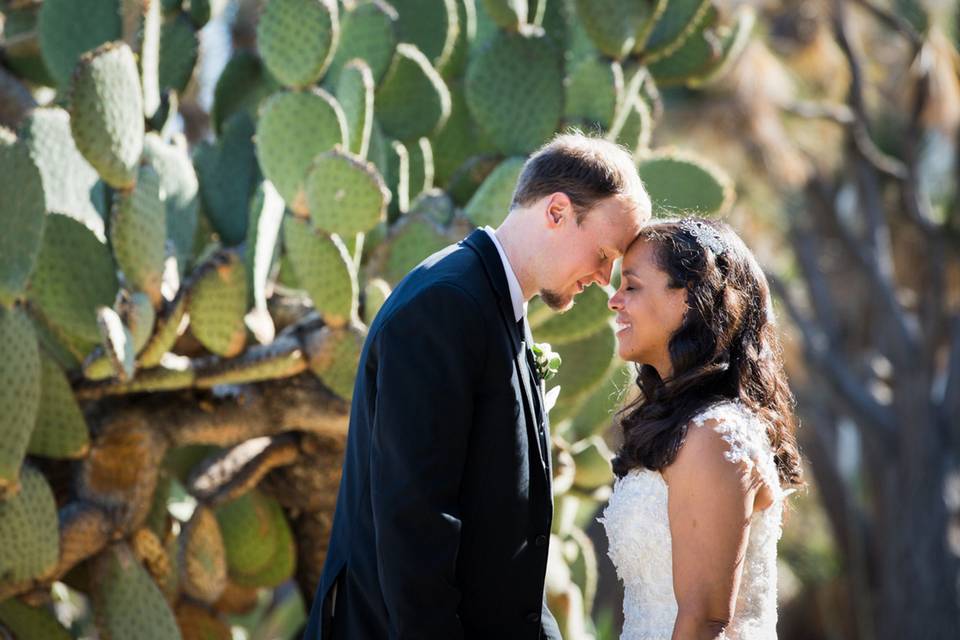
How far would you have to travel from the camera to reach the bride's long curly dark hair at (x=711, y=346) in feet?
8.26

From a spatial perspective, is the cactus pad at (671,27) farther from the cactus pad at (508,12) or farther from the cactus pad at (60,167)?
the cactus pad at (60,167)

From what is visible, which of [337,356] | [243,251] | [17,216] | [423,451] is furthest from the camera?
[243,251]

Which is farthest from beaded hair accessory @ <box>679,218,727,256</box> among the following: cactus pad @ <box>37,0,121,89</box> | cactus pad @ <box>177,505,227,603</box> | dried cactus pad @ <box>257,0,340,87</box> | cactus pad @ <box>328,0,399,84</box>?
cactus pad @ <box>37,0,121,89</box>

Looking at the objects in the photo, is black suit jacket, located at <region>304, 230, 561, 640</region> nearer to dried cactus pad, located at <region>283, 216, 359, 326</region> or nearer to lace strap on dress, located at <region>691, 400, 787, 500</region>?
lace strap on dress, located at <region>691, 400, 787, 500</region>

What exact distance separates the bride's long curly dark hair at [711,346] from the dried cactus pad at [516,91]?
6.00ft

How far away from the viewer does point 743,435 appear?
2.38m

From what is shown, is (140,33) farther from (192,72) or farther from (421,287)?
(421,287)

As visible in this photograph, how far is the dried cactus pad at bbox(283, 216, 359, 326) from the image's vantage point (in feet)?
12.5

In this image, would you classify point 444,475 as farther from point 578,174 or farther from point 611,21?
point 611,21

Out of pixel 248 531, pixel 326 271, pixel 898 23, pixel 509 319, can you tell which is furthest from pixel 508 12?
pixel 898 23

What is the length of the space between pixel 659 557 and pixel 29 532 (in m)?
2.09

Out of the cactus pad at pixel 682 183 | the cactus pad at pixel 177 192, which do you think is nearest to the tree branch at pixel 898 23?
the cactus pad at pixel 682 183

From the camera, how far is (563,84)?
174 inches

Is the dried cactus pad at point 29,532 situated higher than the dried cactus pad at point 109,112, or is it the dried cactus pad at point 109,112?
the dried cactus pad at point 109,112
